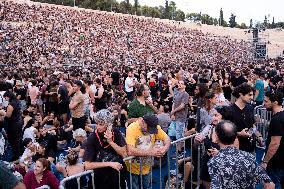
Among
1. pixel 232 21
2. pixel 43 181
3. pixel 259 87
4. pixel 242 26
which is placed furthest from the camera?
pixel 232 21

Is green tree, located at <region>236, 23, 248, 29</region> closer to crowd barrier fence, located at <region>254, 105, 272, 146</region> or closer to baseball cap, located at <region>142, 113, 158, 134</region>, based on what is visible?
crowd barrier fence, located at <region>254, 105, 272, 146</region>

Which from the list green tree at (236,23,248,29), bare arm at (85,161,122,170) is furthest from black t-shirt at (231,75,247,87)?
green tree at (236,23,248,29)

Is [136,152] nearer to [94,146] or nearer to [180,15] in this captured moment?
[94,146]

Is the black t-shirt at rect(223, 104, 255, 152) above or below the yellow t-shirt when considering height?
above

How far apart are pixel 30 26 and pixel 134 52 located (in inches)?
448

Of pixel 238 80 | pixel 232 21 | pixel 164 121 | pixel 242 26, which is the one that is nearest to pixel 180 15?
pixel 232 21

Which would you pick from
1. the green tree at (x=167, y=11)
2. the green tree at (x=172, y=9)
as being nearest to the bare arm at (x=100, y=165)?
the green tree at (x=167, y=11)

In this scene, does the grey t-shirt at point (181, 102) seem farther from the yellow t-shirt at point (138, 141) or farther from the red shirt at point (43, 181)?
the red shirt at point (43, 181)

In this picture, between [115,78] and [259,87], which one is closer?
[259,87]

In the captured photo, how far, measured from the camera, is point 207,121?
19.0 feet

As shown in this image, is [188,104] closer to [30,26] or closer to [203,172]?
[203,172]

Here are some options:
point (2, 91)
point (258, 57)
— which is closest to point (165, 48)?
point (258, 57)

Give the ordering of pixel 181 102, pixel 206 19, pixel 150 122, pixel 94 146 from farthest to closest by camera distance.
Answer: pixel 206 19
pixel 181 102
pixel 150 122
pixel 94 146

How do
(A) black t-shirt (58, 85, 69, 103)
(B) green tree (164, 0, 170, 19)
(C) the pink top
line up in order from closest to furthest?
(A) black t-shirt (58, 85, 69, 103), (C) the pink top, (B) green tree (164, 0, 170, 19)
